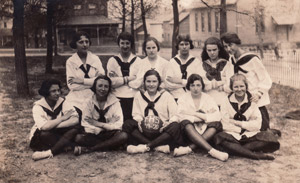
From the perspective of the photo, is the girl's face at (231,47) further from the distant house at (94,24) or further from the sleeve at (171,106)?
the distant house at (94,24)

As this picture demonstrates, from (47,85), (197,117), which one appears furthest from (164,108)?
(47,85)

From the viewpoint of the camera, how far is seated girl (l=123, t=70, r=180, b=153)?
13.9ft

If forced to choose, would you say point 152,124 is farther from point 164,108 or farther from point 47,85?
point 47,85

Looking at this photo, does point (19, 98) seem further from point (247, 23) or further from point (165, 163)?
point (247, 23)

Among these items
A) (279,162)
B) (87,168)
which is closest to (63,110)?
(87,168)

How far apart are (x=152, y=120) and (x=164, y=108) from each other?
0.31 m

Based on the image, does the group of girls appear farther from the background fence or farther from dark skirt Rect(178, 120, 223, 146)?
the background fence

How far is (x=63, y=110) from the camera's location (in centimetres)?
438

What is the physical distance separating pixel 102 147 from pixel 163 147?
79 centimetres

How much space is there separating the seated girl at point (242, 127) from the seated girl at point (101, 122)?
1.29 m

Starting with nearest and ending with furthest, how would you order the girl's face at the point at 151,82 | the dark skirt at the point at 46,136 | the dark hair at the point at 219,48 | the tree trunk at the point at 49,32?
the dark skirt at the point at 46,136
the girl's face at the point at 151,82
the dark hair at the point at 219,48
the tree trunk at the point at 49,32

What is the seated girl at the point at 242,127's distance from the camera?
408 centimetres

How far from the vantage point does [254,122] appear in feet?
13.7

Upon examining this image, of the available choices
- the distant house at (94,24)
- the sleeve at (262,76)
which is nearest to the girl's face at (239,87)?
the sleeve at (262,76)
